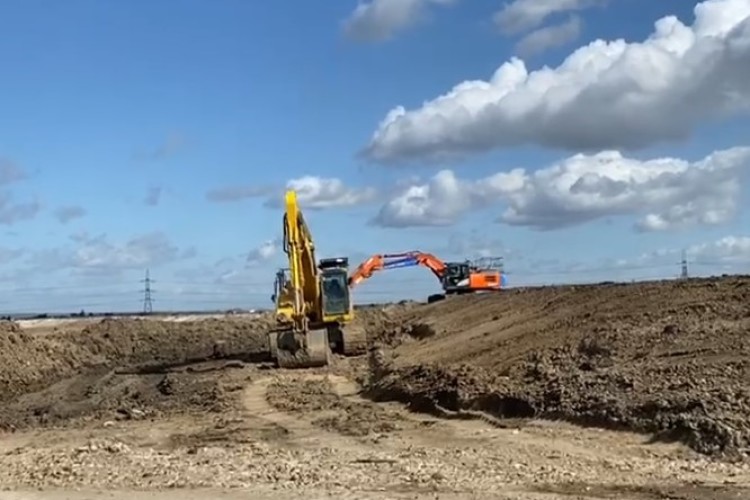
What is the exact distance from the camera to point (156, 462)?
53.2 ft

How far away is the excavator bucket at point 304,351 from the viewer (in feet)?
104

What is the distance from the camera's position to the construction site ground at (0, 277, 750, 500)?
46.2 feet

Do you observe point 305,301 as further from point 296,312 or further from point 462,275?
point 462,275

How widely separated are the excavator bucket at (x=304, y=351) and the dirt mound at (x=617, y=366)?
2026 millimetres

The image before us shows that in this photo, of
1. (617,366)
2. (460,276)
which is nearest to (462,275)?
(460,276)

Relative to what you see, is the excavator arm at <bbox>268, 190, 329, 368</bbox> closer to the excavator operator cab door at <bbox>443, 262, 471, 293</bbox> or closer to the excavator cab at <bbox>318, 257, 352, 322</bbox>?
the excavator cab at <bbox>318, 257, 352, 322</bbox>

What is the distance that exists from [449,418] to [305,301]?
13756mm

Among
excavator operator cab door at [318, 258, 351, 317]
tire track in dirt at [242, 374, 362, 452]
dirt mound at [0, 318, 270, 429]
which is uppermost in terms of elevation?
excavator operator cab door at [318, 258, 351, 317]

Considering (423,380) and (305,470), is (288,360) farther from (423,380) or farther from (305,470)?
→ (305,470)

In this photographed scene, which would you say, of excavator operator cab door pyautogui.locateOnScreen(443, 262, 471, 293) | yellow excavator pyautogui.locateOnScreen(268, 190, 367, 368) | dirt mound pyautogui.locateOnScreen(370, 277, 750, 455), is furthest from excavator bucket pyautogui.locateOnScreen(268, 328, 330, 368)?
excavator operator cab door pyautogui.locateOnScreen(443, 262, 471, 293)

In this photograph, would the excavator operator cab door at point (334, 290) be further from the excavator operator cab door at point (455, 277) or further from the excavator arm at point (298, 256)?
the excavator operator cab door at point (455, 277)

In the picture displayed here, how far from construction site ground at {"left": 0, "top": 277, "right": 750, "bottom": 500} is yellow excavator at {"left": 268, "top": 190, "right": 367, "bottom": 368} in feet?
3.12

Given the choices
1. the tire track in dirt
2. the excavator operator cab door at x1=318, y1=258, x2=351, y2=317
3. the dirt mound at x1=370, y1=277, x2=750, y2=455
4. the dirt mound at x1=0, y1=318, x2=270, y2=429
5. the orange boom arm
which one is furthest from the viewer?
the orange boom arm

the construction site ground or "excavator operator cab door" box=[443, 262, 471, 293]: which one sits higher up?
"excavator operator cab door" box=[443, 262, 471, 293]
